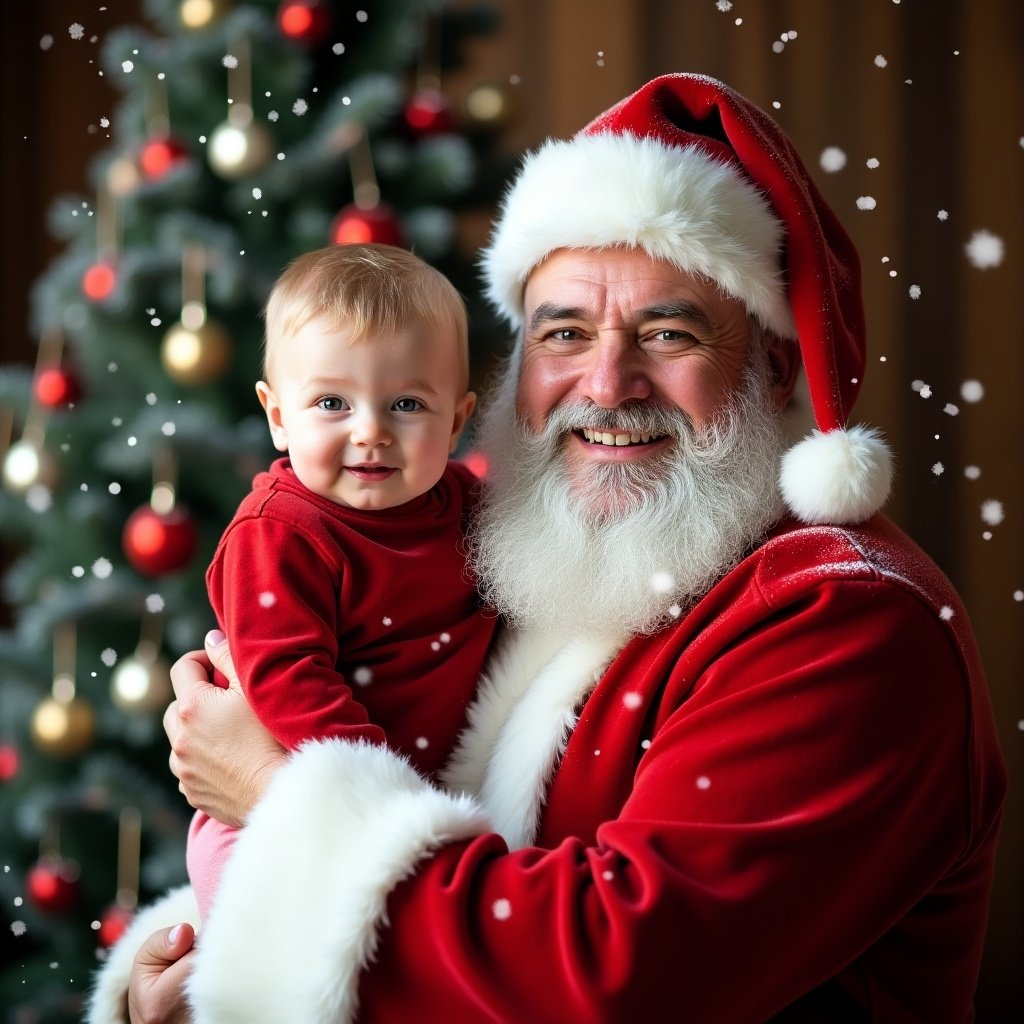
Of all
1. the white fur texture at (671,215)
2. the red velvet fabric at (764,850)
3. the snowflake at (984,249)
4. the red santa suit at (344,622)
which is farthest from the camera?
the snowflake at (984,249)

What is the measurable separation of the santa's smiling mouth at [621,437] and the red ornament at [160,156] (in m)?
1.39

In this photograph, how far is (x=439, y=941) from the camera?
1230 mm

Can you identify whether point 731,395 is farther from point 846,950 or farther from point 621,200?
point 846,950

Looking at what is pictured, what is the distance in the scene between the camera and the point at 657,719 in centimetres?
151

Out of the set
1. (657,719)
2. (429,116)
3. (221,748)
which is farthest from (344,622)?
(429,116)

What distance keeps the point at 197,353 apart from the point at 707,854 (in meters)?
1.75

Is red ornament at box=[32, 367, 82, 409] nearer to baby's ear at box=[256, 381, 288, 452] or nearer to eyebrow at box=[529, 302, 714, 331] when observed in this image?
baby's ear at box=[256, 381, 288, 452]

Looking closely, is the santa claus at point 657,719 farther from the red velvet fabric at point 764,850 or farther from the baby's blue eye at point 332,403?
the baby's blue eye at point 332,403

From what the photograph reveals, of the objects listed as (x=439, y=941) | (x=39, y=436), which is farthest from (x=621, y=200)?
(x=39, y=436)

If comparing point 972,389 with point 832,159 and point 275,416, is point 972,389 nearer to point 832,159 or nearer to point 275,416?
point 832,159

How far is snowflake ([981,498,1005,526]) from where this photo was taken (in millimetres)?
3309

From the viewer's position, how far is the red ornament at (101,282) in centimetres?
258

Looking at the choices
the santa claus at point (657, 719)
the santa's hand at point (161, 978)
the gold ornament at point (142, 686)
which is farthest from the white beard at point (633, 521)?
the gold ornament at point (142, 686)

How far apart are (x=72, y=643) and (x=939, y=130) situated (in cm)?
286
